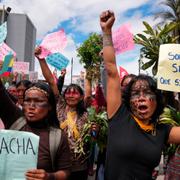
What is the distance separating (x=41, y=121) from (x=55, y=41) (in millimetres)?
2452

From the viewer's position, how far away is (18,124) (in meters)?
2.07

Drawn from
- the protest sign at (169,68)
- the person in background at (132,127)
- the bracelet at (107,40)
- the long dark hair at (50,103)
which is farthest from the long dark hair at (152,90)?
the protest sign at (169,68)

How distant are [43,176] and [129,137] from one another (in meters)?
0.56

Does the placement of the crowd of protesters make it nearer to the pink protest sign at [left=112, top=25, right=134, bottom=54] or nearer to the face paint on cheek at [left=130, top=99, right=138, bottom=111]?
the face paint on cheek at [left=130, top=99, right=138, bottom=111]

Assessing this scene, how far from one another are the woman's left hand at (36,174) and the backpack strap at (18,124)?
32 cm

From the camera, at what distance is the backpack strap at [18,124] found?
2.06 metres

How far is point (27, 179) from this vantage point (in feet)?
6.02

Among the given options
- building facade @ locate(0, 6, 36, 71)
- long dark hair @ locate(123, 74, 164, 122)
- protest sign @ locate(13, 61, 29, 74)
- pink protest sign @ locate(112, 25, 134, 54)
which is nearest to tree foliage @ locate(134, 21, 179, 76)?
pink protest sign @ locate(112, 25, 134, 54)

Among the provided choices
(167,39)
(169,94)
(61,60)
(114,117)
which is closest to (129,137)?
(114,117)

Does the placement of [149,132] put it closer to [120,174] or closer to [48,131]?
[120,174]

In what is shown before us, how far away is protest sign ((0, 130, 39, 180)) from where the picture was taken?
187 centimetres

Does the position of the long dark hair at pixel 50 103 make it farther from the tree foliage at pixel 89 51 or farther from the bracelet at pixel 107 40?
the tree foliage at pixel 89 51

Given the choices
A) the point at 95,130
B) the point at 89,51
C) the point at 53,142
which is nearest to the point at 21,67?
the point at 95,130

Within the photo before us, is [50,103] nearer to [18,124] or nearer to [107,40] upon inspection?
[18,124]
